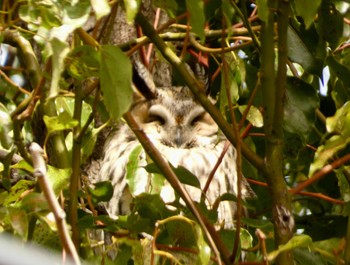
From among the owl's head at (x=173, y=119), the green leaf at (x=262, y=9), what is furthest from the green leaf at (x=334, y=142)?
the owl's head at (x=173, y=119)

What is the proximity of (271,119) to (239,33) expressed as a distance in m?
0.46

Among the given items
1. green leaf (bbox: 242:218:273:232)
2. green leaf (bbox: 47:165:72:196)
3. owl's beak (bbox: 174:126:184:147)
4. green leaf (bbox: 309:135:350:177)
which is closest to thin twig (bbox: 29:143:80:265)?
green leaf (bbox: 47:165:72:196)

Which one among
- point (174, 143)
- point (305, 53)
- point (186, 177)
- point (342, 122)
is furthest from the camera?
point (174, 143)

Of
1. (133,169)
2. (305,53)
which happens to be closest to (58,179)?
(133,169)

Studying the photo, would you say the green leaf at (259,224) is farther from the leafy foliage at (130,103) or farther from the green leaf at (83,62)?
the green leaf at (83,62)

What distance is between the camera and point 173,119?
2506mm

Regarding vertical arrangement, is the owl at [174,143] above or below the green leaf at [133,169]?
below

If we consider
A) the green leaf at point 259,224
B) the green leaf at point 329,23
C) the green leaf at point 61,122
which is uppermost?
the green leaf at point 329,23

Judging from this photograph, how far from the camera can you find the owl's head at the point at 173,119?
250 cm

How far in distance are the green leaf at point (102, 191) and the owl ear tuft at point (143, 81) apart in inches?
28.9

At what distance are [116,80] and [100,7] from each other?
12cm

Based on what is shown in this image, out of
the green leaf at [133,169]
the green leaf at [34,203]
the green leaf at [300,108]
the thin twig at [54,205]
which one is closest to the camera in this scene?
the thin twig at [54,205]

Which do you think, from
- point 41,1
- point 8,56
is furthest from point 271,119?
point 8,56

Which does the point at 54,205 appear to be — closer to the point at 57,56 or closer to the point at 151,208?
the point at 57,56
